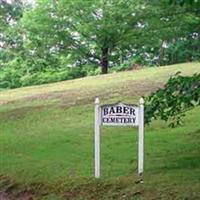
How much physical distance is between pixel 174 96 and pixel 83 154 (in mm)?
3572

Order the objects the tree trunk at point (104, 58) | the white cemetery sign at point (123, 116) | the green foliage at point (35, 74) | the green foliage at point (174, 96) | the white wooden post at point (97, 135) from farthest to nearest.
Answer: the green foliage at point (35, 74), the tree trunk at point (104, 58), the white wooden post at point (97, 135), the white cemetery sign at point (123, 116), the green foliage at point (174, 96)

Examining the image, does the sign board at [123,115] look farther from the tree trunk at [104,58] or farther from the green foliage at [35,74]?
the green foliage at [35,74]

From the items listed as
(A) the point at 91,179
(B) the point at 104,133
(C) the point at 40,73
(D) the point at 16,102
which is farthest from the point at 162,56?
(A) the point at 91,179

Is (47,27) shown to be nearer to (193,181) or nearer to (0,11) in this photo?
(0,11)

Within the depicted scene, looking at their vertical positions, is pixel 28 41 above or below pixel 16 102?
above

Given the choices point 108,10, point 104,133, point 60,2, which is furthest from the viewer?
point 60,2

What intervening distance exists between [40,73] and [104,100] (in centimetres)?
2154

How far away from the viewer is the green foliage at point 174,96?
28.9 ft

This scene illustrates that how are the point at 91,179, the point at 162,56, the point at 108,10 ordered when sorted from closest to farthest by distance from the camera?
the point at 91,179 < the point at 108,10 < the point at 162,56

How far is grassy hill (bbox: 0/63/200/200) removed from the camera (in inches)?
363

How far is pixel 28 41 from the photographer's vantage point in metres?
31.9

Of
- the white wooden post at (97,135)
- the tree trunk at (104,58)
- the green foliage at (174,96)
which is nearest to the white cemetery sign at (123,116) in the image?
the white wooden post at (97,135)

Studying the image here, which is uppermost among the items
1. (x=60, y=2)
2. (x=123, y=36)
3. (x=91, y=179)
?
(x=60, y=2)

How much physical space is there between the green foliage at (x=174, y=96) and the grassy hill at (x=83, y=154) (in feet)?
3.36
